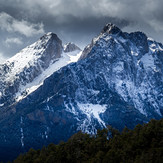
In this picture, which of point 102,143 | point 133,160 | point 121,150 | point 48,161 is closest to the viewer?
point 133,160

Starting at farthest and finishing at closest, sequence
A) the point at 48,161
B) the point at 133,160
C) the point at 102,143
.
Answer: the point at 102,143 → the point at 48,161 → the point at 133,160

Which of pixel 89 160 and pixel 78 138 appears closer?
pixel 89 160

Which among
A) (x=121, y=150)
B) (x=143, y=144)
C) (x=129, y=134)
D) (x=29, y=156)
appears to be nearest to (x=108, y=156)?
(x=121, y=150)

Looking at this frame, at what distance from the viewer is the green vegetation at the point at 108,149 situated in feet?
424

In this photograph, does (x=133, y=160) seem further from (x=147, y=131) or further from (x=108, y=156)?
(x=147, y=131)

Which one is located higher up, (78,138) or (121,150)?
(78,138)

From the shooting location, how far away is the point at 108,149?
485ft

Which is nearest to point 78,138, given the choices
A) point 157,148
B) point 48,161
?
point 48,161

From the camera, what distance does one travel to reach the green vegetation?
12938 cm

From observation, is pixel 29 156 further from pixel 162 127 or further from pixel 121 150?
pixel 162 127

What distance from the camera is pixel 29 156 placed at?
156125 mm

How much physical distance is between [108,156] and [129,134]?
28.5m

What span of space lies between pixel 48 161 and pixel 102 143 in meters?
28.3

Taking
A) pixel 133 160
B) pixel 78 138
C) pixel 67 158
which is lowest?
pixel 133 160
